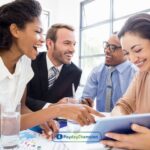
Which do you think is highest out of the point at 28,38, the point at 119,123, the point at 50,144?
the point at 28,38

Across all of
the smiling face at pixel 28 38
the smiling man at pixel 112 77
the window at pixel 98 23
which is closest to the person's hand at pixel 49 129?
the smiling face at pixel 28 38

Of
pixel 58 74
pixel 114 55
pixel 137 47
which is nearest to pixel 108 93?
pixel 114 55

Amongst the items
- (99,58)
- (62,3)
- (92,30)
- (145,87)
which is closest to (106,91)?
(145,87)

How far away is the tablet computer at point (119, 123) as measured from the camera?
80 centimetres

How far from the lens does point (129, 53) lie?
1.31 m

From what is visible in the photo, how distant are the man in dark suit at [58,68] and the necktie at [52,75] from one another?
0.02m

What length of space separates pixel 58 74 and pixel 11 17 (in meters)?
0.75

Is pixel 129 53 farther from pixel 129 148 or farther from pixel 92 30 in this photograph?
pixel 92 30

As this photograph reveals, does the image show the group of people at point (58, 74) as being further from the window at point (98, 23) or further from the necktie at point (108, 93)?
the window at point (98, 23)

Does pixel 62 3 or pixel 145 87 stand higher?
pixel 62 3

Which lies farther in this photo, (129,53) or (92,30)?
(92,30)

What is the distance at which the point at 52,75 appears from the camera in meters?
1.88

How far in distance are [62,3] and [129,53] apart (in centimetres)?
422

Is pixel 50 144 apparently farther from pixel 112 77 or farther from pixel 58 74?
pixel 112 77
